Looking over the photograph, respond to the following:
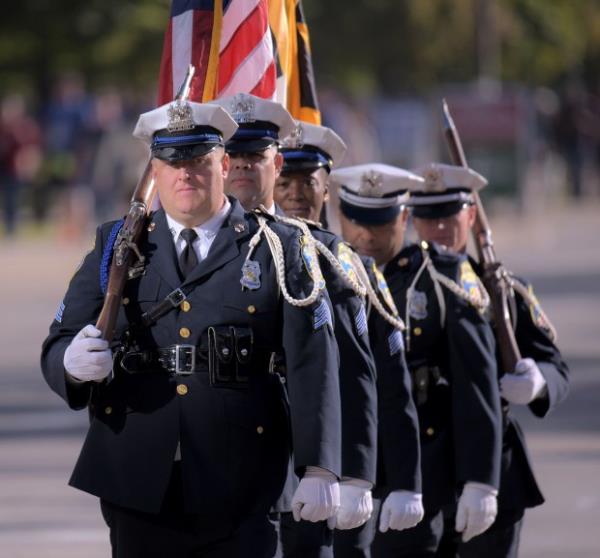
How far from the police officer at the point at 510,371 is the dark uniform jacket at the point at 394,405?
1.84ft

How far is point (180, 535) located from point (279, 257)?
782mm

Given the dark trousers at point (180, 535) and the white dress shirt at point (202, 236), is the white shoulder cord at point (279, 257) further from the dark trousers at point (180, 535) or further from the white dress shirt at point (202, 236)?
the dark trousers at point (180, 535)

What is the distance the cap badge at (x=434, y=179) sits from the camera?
760 cm

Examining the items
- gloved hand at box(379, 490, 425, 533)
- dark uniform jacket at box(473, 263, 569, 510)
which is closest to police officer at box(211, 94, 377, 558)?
gloved hand at box(379, 490, 425, 533)

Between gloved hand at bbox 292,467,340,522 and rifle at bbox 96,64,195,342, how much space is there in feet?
2.06

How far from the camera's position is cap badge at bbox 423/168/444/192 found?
7.60 m

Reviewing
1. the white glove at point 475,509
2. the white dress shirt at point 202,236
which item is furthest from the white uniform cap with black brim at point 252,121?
the white glove at point 475,509

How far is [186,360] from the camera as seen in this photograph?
569 centimetres

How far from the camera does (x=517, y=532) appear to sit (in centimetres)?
730

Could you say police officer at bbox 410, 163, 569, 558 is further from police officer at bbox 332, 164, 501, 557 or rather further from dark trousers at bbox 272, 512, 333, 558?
dark trousers at bbox 272, 512, 333, 558

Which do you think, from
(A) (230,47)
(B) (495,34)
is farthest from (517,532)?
(B) (495,34)

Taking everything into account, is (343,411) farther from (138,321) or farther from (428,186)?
(428,186)

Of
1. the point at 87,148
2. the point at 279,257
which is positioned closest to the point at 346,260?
the point at 279,257

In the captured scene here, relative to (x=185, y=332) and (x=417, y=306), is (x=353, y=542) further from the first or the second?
(x=185, y=332)
